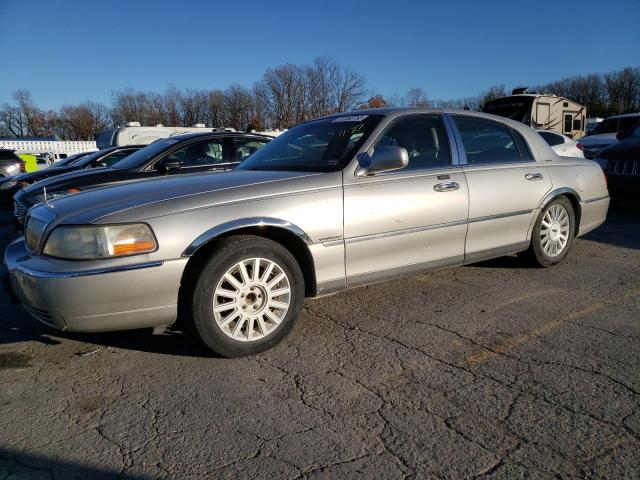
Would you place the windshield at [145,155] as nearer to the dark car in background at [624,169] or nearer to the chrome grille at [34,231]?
the chrome grille at [34,231]

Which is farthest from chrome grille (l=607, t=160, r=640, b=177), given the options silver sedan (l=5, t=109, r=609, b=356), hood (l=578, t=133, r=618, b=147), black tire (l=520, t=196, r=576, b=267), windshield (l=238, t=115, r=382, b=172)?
windshield (l=238, t=115, r=382, b=172)

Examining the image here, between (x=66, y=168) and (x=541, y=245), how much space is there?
8.00 m

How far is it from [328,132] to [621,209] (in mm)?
7230

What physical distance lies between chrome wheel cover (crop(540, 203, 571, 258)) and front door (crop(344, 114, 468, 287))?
4.00ft

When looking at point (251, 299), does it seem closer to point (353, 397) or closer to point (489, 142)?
point (353, 397)

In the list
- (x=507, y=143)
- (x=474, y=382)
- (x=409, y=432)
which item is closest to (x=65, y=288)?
(x=409, y=432)

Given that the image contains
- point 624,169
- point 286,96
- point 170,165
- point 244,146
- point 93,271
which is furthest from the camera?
point 286,96

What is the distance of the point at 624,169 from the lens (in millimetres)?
7727

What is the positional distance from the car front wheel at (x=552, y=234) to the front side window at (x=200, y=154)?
4336mm

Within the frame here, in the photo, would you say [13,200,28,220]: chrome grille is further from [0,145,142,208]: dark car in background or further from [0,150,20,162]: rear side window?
[0,150,20,162]: rear side window

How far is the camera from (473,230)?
4109mm

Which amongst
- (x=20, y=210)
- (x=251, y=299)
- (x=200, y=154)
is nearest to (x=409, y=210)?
(x=251, y=299)

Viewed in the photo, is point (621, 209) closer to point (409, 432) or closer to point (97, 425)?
point (409, 432)

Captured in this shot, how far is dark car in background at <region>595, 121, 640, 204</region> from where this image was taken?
7.58 metres
